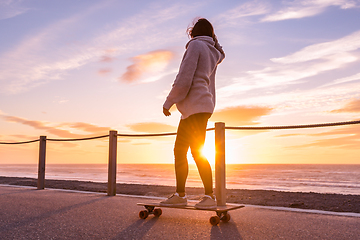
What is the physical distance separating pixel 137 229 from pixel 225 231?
683mm

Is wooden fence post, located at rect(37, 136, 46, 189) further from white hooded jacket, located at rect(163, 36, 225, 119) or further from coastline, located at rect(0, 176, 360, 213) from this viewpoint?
white hooded jacket, located at rect(163, 36, 225, 119)

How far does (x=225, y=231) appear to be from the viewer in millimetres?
2197

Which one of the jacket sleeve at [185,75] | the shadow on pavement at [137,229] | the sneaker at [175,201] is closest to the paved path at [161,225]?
the shadow on pavement at [137,229]

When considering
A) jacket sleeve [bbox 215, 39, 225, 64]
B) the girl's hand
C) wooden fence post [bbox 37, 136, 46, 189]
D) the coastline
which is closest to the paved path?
the girl's hand

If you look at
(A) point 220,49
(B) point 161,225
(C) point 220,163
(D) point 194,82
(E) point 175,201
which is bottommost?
(B) point 161,225

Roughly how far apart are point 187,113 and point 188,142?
10.5 inches

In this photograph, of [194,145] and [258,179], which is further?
[258,179]

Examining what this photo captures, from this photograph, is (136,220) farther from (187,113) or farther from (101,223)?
(187,113)

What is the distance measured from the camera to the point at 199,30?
274 centimetres

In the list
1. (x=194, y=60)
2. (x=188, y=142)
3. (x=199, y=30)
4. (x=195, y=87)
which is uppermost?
(x=199, y=30)

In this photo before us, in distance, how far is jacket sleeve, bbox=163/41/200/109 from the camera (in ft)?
8.21

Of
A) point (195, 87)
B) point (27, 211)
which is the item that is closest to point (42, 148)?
point (27, 211)

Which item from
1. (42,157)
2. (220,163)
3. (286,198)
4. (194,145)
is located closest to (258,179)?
(286,198)

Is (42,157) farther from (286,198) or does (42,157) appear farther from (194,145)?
(286,198)
